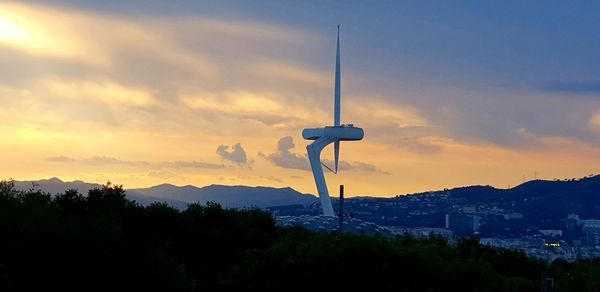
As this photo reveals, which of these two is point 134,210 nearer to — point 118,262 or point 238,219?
point 238,219

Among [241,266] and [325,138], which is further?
[325,138]

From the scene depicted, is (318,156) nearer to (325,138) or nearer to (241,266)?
(325,138)

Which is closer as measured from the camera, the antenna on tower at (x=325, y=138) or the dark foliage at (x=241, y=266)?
the dark foliage at (x=241, y=266)

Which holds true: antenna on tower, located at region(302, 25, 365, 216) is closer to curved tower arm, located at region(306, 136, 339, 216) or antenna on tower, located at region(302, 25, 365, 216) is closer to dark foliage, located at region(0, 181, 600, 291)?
curved tower arm, located at region(306, 136, 339, 216)

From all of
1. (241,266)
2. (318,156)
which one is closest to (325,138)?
(318,156)

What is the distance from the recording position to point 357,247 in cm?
4125

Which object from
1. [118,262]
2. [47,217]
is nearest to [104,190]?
[47,217]

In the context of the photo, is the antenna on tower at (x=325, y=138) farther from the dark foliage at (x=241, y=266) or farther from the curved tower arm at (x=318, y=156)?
the dark foliage at (x=241, y=266)

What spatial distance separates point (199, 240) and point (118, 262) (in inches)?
823

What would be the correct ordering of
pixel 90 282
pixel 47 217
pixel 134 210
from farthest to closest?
pixel 134 210 < pixel 47 217 < pixel 90 282

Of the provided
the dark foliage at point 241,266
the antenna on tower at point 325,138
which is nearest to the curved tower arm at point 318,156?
the antenna on tower at point 325,138

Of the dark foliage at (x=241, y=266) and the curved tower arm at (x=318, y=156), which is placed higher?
the curved tower arm at (x=318, y=156)

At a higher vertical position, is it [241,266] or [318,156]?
[318,156]

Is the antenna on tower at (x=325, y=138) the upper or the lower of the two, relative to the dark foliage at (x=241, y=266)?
upper
